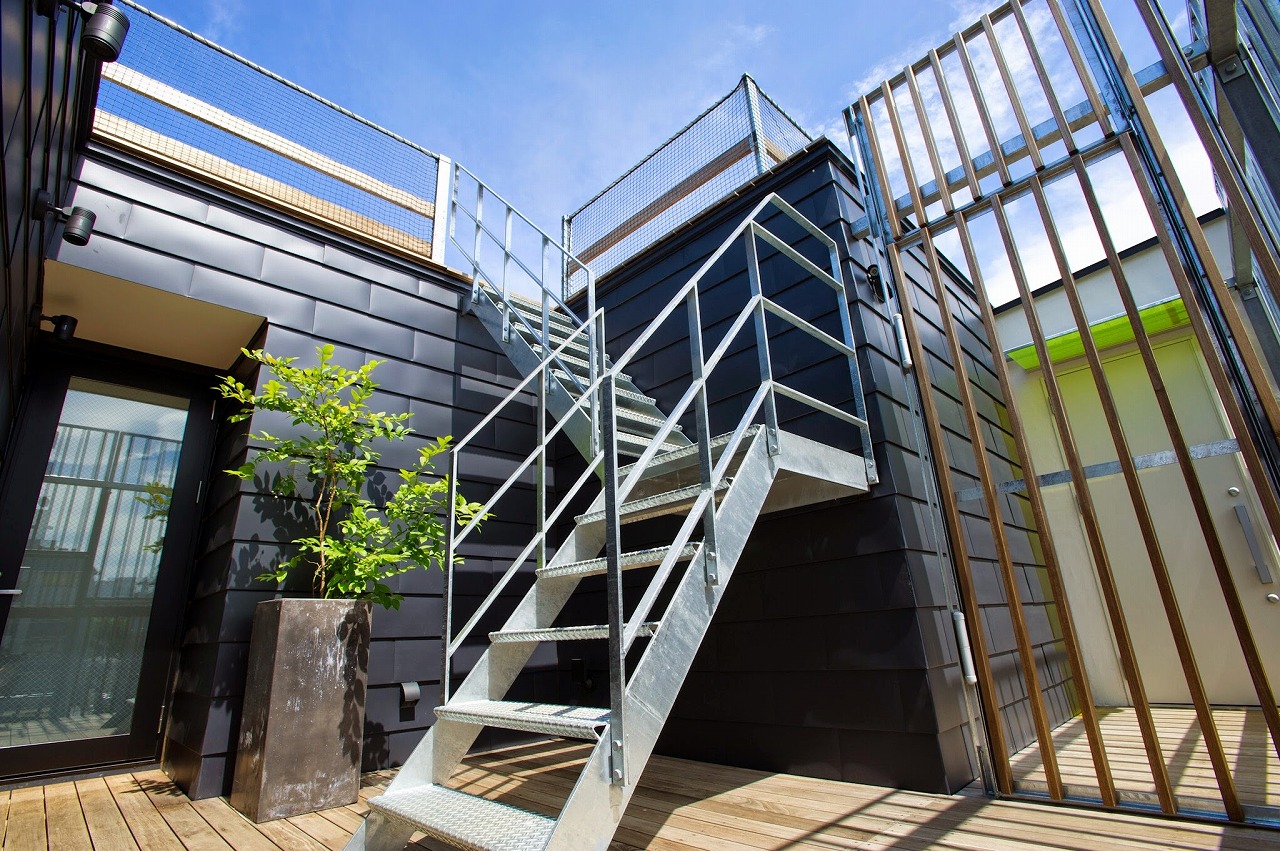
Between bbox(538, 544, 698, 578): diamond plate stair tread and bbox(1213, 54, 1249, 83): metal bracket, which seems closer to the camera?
bbox(538, 544, 698, 578): diamond plate stair tread

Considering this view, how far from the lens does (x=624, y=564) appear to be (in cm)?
179

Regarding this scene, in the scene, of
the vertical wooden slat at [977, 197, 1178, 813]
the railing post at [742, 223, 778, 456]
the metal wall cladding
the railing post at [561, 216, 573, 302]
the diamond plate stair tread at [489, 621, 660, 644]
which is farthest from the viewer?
the railing post at [561, 216, 573, 302]

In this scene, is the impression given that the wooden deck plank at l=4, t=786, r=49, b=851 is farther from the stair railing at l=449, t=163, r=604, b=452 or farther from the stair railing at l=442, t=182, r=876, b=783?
the stair railing at l=449, t=163, r=604, b=452

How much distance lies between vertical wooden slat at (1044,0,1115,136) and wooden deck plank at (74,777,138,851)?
431 centimetres

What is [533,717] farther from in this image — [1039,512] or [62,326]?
[62,326]

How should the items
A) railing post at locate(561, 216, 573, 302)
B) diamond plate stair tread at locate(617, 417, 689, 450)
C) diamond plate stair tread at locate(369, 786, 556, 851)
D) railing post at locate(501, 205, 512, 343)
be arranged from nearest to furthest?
diamond plate stair tread at locate(369, 786, 556, 851) → diamond plate stair tread at locate(617, 417, 689, 450) → railing post at locate(501, 205, 512, 343) → railing post at locate(561, 216, 573, 302)

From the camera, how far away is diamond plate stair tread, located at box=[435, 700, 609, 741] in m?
1.44

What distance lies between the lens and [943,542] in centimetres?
265

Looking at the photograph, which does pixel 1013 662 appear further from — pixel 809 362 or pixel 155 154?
pixel 155 154

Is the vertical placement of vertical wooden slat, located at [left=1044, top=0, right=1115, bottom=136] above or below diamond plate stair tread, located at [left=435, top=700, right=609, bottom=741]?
above

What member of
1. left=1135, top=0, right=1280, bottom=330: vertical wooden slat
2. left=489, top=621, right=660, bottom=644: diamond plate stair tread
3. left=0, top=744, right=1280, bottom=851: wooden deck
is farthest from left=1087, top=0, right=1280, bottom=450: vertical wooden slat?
left=489, top=621, right=660, bottom=644: diamond plate stair tread

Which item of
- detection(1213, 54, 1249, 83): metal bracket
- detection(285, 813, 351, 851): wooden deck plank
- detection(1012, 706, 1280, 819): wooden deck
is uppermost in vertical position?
detection(1213, 54, 1249, 83): metal bracket

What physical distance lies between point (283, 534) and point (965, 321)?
4.49 metres

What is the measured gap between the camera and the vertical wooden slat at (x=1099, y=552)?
1.89 m
